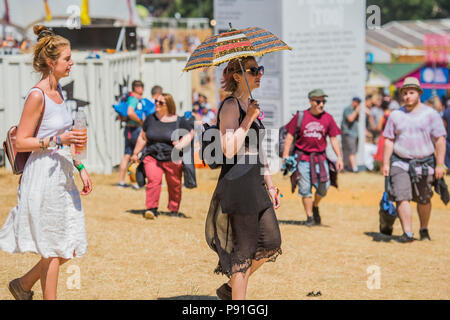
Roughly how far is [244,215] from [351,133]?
1148cm

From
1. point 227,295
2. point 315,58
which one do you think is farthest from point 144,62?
point 227,295

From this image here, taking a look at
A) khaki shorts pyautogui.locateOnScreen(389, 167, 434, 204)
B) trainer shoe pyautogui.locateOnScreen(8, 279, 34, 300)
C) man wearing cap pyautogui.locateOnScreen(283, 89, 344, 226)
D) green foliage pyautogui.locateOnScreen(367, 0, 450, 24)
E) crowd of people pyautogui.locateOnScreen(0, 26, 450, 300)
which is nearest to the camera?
crowd of people pyautogui.locateOnScreen(0, 26, 450, 300)

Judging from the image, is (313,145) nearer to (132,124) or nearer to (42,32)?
(132,124)

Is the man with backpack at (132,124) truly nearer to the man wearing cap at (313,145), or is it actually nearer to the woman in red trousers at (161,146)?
the woman in red trousers at (161,146)

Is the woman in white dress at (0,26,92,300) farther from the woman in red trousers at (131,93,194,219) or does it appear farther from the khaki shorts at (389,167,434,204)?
the woman in red trousers at (131,93,194,219)

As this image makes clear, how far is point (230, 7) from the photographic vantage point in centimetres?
1641

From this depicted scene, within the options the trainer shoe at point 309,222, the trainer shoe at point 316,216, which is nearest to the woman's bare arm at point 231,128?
the trainer shoe at point 309,222

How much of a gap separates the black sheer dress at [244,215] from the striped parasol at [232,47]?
15.7 inches

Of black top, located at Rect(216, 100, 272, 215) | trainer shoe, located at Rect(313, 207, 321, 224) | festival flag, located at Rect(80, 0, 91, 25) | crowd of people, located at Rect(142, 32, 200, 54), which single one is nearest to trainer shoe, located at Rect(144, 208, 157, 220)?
trainer shoe, located at Rect(313, 207, 321, 224)

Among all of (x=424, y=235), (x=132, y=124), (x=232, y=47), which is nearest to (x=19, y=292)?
(x=232, y=47)

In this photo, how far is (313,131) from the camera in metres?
10.1

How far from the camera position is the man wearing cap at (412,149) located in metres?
8.80

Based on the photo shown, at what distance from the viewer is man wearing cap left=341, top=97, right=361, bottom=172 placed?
1634cm

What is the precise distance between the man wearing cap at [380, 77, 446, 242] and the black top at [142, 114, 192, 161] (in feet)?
9.76
